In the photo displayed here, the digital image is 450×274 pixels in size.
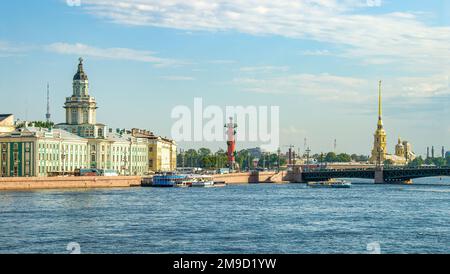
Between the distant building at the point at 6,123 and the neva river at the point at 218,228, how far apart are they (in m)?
26.7

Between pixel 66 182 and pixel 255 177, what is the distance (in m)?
30.8

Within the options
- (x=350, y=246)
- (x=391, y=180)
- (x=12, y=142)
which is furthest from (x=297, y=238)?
(x=391, y=180)

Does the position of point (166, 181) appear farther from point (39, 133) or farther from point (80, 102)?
point (80, 102)

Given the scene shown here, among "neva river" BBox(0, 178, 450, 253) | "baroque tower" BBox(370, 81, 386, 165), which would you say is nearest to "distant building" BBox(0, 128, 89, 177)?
"neva river" BBox(0, 178, 450, 253)

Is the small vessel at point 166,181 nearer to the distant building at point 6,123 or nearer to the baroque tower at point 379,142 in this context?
the distant building at point 6,123

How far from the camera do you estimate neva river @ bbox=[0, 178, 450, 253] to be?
17484 mm

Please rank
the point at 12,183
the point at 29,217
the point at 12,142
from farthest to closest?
the point at 12,142
the point at 12,183
the point at 29,217

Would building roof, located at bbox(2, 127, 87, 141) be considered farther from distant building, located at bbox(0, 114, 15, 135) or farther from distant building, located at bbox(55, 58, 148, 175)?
distant building, located at bbox(55, 58, 148, 175)

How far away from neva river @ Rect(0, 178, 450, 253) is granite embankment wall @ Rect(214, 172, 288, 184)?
4095 centimetres

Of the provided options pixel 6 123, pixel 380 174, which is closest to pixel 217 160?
pixel 380 174

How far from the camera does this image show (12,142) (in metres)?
56.5

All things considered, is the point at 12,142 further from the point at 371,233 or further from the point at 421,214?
the point at 371,233

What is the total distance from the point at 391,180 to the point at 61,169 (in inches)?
1225
